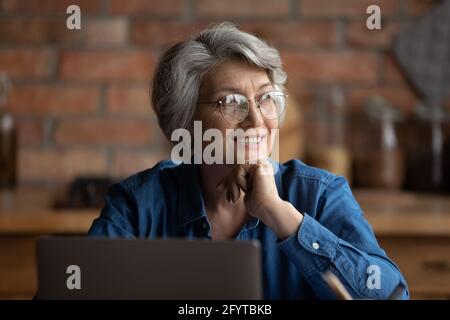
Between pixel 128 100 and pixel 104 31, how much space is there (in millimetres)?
241

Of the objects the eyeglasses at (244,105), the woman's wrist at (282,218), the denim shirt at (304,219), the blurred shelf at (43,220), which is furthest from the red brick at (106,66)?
the woman's wrist at (282,218)

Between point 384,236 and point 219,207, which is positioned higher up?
point 219,207

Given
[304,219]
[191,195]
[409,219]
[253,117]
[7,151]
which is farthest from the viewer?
[7,151]

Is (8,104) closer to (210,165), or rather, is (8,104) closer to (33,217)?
(33,217)

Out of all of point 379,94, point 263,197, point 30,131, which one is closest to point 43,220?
point 30,131

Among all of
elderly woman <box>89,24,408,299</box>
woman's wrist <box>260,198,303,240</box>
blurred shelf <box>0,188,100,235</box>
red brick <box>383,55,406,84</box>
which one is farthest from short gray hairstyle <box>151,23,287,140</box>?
red brick <box>383,55,406,84</box>

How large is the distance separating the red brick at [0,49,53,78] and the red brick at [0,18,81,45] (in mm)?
33

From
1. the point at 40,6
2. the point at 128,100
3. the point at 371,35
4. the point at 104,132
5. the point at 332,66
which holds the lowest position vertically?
the point at 104,132

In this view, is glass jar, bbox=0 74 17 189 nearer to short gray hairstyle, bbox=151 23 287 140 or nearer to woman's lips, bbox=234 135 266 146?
short gray hairstyle, bbox=151 23 287 140

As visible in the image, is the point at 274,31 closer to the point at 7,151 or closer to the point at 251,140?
the point at 7,151

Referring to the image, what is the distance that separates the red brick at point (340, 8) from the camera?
91.9 inches

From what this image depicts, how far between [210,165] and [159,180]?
0.34ft

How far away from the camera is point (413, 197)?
216 cm

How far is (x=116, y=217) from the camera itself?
1305mm
